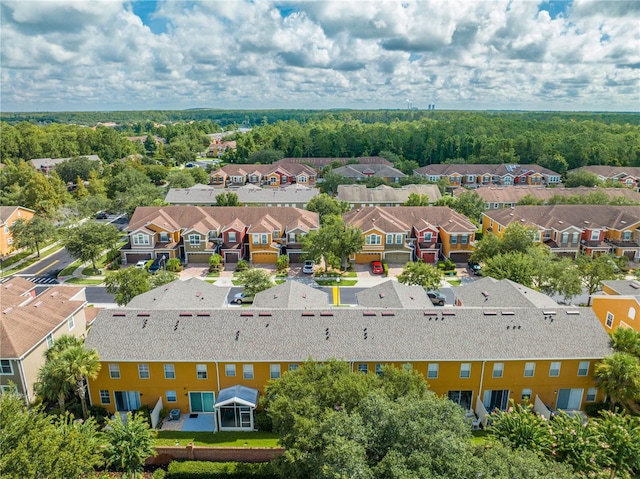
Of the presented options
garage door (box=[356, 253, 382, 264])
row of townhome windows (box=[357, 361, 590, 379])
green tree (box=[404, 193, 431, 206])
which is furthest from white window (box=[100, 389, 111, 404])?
green tree (box=[404, 193, 431, 206])

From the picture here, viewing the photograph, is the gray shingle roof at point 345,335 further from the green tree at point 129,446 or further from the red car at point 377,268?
the red car at point 377,268

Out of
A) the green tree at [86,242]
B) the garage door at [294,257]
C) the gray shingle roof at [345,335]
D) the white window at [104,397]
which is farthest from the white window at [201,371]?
the green tree at [86,242]

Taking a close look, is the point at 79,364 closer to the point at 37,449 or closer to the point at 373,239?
the point at 37,449

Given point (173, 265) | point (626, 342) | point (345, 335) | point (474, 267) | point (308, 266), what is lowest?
point (474, 267)

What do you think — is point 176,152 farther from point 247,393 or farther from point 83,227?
point 247,393

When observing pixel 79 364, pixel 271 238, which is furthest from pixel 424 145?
pixel 79 364
